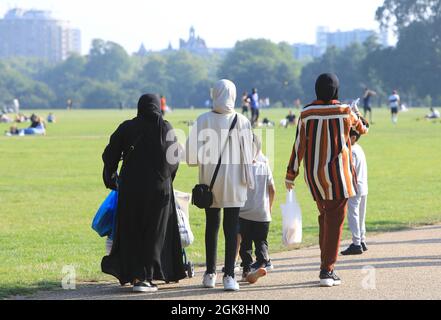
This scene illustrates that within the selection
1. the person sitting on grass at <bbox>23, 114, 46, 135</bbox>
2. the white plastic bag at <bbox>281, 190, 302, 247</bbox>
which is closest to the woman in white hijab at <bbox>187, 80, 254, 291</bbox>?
the white plastic bag at <bbox>281, 190, 302, 247</bbox>

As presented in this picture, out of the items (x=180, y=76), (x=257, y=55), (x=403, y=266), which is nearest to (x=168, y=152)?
(x=403, y=266)

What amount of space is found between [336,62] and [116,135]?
13179cm

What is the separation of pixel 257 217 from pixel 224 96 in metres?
1.35

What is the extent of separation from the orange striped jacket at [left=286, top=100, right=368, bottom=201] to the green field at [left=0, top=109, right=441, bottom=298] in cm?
226

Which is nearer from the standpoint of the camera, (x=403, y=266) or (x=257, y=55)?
(x=403, y=266)

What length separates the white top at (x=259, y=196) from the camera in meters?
9.62

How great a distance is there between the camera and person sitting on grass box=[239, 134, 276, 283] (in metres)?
9.63

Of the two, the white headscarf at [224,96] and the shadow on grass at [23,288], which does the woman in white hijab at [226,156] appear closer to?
the white headscarf at [224,96]

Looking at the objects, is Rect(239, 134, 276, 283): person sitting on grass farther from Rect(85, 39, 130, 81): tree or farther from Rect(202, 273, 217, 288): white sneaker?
Rect(85, 39, 130, 81): tree

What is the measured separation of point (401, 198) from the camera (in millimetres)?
18203

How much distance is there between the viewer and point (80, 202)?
17.9m

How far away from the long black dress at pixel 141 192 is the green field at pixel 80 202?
3.20 ft

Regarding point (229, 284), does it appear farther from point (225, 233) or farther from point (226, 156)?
point (226, 156)
